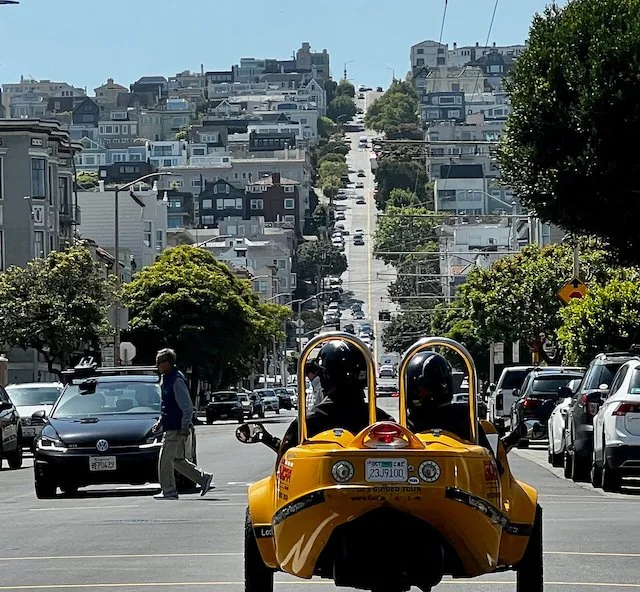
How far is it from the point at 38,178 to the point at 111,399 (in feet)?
195

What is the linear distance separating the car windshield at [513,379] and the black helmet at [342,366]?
1330 inches

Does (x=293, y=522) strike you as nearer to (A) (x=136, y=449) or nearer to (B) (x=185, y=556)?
(B) (x=185, y=556)

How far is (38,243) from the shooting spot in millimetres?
81750

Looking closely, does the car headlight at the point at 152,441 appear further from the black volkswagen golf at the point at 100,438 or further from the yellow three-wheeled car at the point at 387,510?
the yellow three-wheeled car at the point at 387,510

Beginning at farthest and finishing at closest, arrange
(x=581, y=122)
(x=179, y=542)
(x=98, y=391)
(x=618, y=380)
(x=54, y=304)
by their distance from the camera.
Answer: (x=54, y=304)
(x=581, y=122)
(x=98, y=391)
(x=618, y=380)
(x=179, y=542)

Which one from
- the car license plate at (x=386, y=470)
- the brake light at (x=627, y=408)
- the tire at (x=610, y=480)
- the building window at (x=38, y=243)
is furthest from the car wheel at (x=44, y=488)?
the building window at (x=38, y=243)

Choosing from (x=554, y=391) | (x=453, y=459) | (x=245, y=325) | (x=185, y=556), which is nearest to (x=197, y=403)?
(x=245, y=325)

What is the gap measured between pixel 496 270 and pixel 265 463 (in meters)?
45.2

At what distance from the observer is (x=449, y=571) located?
9.08m

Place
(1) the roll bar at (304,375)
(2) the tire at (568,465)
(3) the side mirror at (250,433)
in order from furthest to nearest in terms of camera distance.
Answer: (2) the tire at (568,465) < (3) the side mirror at (250,433) < (1) the roll bar at (304,375)

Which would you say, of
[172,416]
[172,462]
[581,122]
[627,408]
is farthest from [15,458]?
[627,408]

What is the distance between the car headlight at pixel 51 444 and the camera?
22.6 metres

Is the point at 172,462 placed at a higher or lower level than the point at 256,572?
lower

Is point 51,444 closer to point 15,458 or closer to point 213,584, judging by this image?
point 213,584
